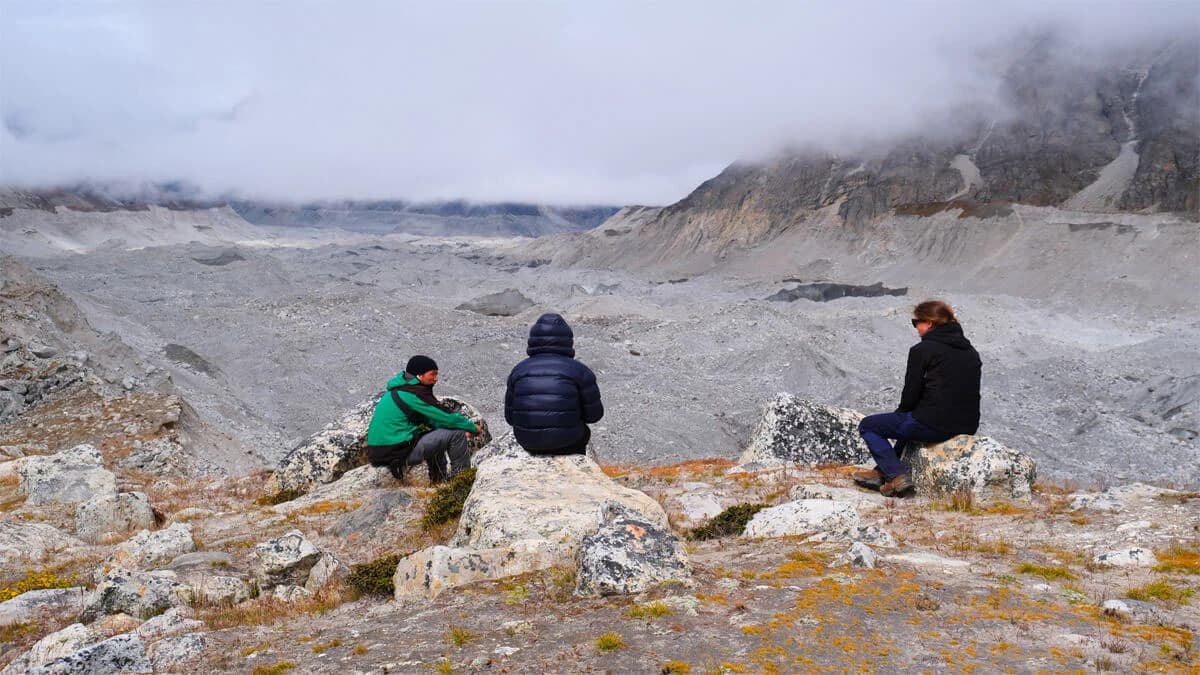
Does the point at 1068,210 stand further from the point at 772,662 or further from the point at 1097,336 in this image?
the point at 772,662

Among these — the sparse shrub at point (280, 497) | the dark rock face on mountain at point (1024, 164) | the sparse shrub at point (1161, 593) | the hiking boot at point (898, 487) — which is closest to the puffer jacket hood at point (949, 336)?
the hiking boot at point (898, 487)

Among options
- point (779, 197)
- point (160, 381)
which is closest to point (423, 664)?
point (160, 381)

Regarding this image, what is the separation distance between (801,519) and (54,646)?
6.53 meters

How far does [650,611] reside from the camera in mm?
5125

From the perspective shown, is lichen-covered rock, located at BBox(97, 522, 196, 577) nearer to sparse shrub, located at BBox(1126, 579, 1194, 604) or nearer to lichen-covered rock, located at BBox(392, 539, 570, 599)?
lichen-covered rock, located at BBox(392, 539, 570, 599)

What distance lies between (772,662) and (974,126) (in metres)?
136

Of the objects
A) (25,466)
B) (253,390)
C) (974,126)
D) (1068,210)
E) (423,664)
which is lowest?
(253,390)

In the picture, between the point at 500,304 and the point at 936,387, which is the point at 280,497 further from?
the point at 500,304

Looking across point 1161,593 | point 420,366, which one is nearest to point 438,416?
point 420,366

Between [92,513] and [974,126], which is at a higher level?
[974,126]

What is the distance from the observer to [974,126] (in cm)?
12231

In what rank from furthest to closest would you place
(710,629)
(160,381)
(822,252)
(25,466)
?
(822,252)
(160,381)
(25,466)
(710,629)

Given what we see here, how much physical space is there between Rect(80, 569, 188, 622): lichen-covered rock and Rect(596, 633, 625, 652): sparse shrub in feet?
14.0

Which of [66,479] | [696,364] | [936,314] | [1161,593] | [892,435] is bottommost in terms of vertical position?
[696,364]
